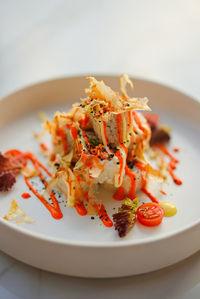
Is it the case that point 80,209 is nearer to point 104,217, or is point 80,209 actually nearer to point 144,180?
point 104,217

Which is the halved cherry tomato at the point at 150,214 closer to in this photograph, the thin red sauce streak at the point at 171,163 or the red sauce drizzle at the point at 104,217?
the red sauce drizzle at the point at 104,217

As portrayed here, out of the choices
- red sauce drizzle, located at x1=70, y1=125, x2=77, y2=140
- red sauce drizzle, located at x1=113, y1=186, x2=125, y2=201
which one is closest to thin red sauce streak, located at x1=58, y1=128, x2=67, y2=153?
red sauce drizzle, located at x1=70, y1=125, x2=77, y2=140

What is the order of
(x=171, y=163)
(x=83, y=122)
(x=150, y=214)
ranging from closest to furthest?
1. (x=150, y=214)
2. (x=83, y=122)
3. (x=171, y=163)

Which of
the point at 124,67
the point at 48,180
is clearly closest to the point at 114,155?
the point at 48,180

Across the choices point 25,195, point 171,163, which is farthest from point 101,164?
point 171,163

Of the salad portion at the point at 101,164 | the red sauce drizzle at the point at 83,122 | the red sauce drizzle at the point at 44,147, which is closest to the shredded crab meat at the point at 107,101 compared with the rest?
the salad portion at the point at 101,164

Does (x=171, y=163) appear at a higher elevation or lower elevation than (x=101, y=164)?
lower

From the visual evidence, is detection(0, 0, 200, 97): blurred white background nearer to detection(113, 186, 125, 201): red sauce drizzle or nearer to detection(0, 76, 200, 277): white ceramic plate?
detection(0, 76, 200, 277): white ceramic plate
